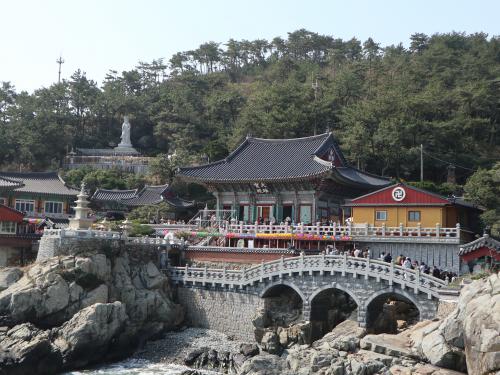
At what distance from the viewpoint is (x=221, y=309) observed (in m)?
40.0

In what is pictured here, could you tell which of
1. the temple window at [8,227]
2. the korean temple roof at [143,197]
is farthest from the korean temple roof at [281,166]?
the temple window at [8,227]

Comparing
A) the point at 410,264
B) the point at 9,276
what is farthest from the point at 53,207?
the point at 410,264

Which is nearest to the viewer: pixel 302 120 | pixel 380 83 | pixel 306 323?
pixel 306 323

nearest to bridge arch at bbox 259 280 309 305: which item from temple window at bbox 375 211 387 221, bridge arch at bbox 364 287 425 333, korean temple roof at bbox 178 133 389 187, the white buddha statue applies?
bridge arch at bbox 364 287 425 333

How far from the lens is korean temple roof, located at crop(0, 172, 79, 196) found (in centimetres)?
6181

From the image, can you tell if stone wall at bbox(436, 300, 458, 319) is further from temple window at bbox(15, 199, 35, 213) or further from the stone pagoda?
temple window at bbox(15, 199, 35, 213)

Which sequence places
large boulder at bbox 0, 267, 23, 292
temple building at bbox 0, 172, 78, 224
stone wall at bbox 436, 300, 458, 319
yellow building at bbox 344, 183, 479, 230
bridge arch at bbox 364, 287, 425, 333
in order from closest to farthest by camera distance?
stone wall at bbox 436, 300, 458, 319 < bridge arch at bbox 364, 287, 425, 333 < large boulder at bbox 0, 267, 23, 292 < yellow building at bbox 344, 183, 479, 230 < temple building at bbox 0, 172, 78, 224

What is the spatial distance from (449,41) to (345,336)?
72752mm

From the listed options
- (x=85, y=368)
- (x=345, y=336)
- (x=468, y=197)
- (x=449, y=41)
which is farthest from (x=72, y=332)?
(x=449, y=41)

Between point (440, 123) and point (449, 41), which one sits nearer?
point (440, 123)

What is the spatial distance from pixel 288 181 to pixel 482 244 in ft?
53.3

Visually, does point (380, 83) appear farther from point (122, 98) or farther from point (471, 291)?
point (471, 291)

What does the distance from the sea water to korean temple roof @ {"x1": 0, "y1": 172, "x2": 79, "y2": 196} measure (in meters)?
30.4

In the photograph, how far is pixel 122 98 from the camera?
95.9 metres
